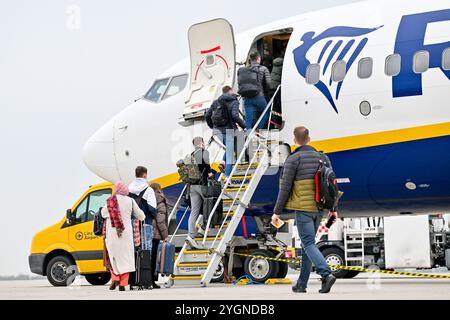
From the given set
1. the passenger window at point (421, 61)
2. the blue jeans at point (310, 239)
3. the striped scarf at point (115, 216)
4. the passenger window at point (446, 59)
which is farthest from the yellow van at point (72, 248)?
the blue jeans at point (310, 239)

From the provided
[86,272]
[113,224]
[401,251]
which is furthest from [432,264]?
[113,224]

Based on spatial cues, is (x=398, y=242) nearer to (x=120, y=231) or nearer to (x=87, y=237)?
(x=87, y=237)

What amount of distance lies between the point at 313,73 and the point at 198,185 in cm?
323

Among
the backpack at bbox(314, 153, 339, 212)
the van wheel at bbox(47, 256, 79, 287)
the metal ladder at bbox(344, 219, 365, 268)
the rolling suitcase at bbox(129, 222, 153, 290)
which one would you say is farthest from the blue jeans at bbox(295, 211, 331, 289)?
the metal ladder at bbox(344, 219, 365, 268)

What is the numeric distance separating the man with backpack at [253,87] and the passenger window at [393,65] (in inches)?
96.3

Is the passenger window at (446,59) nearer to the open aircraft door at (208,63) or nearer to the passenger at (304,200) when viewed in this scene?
the open aircraft door at (208,63)

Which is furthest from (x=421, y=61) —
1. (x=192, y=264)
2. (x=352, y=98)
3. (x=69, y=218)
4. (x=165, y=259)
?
(x=69, y=218)

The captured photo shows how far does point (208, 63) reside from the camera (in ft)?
64.7

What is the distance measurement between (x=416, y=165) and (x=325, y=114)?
2065 millimetres

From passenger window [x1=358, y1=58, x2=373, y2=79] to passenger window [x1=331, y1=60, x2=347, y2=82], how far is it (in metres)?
0.32

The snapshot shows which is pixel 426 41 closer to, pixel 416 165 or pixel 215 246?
pixel 416 165

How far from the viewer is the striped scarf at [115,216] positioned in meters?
15.0

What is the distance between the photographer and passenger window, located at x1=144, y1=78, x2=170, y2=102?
21.3m

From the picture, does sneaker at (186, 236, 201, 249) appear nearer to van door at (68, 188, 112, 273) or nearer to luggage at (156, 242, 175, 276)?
luggage at (156, 242, 175, 276)
